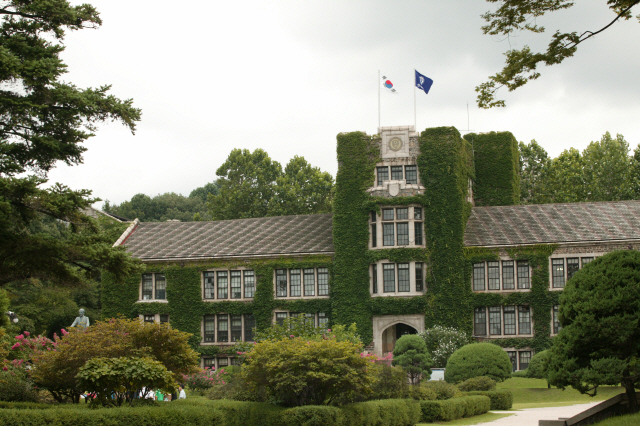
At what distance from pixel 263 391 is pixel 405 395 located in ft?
19.9

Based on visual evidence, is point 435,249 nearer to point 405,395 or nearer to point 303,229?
point 303,229

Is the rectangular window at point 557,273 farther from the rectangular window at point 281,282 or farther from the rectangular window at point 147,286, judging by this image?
the rectangular window at point 147,286

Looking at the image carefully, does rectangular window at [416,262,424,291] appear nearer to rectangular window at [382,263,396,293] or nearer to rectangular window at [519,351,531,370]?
rectangular window at [382,263,396,293]

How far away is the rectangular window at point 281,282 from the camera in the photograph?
161 ft

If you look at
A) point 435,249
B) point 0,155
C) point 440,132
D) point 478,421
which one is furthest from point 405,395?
point 440,132

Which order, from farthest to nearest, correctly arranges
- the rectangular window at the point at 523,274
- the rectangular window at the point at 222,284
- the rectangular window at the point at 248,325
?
1. the rectangular window at the point at 222,284
2. the rectangular window at the point at 248,325
3. the rectangular window at the point at 523,274

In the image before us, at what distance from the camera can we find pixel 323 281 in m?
48.8

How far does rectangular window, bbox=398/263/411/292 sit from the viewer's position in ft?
155

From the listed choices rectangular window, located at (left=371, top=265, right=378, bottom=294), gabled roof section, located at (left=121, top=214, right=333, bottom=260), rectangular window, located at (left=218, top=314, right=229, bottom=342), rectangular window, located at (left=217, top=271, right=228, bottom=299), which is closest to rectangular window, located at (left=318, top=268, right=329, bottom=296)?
gabled roof section, located at (left=121, top=214, right=333, bottom=260)

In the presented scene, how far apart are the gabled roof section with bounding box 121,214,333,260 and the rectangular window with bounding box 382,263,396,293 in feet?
11.9

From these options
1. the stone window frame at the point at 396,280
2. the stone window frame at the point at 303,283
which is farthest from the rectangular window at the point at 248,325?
the stone window frame at the point at 396,280

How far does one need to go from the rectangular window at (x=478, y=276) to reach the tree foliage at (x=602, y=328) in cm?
2735

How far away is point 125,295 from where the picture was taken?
50.7 m

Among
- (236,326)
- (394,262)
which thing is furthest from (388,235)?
(236,326)
